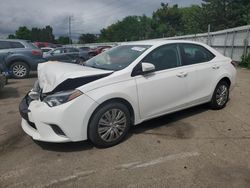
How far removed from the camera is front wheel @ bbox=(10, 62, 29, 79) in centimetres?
1119

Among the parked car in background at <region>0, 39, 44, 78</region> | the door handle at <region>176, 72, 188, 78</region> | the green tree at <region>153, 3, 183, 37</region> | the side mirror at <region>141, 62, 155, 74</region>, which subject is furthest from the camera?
the green tree at <region>153, 3, 183, 37</region>

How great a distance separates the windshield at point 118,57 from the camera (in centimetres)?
437

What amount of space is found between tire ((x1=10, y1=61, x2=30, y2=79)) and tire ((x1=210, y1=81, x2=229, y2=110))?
832 cm

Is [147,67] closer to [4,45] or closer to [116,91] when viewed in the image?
[116,91]

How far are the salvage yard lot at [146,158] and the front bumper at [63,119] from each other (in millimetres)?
280

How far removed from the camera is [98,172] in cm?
330

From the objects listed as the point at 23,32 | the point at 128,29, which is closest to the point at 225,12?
the point at 128,29

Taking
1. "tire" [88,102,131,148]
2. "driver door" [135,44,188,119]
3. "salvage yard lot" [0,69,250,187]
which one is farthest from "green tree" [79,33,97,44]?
"tire" [88,102,131,148]

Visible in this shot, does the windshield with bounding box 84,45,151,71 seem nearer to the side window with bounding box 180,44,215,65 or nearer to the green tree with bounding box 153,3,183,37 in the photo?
the side window with bounding box 180,44,215,65

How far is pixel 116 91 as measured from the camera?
12.6ft

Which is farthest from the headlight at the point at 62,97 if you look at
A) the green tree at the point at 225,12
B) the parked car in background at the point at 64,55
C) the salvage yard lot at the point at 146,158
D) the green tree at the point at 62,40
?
the green tree at the point at 62,40

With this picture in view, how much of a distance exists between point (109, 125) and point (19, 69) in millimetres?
8615

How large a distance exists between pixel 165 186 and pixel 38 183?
1.43 m

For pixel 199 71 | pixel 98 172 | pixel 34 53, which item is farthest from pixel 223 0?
pixel 98 172
